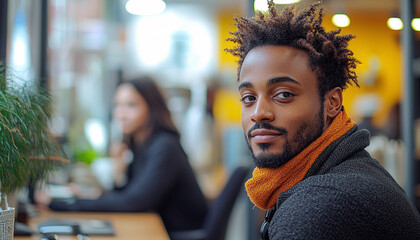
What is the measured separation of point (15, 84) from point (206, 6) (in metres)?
6.76

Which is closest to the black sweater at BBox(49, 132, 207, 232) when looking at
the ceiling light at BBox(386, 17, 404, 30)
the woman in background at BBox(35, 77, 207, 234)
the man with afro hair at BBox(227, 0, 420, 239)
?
the woman in background at BBox(35, 77, 207, 234)

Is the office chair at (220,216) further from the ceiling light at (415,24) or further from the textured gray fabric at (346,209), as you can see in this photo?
the textured gray fabric at (346,209)

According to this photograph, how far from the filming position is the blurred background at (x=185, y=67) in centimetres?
264

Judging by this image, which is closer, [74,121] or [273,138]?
[273,138]

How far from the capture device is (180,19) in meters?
7.91

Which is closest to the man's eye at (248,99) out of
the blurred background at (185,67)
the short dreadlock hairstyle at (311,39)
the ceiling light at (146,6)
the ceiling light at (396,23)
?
the short dreadlock hairstyle at (311,39)

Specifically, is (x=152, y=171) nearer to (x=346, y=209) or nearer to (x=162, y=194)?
(x=162, y=194)

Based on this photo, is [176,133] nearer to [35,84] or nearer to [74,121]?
[35,84]

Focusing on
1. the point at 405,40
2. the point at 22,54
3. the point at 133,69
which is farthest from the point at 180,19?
the point at 405,40

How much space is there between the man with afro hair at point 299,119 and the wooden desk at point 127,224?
890 millimetres

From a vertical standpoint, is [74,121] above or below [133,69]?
below

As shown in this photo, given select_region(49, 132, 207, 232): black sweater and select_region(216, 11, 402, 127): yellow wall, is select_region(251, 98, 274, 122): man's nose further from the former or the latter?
select_region(216, 11, 402, 127): yellow wall

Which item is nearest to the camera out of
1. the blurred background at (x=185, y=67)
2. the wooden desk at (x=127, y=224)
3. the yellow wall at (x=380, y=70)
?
the wooden desk at (x=127, y=224)

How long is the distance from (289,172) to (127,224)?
126cm
